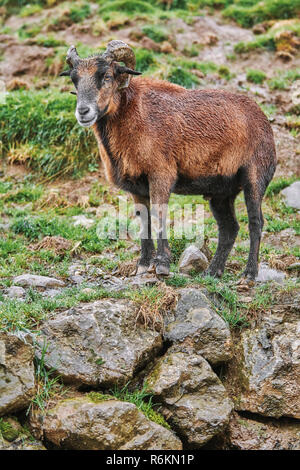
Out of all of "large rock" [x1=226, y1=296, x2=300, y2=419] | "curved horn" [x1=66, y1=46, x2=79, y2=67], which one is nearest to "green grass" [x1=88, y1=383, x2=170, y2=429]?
"large rock" [x1=226, y1=296, x2=300, y2=419]

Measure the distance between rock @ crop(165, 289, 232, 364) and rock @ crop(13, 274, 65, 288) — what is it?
75.4 inches

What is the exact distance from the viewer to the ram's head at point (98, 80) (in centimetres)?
654

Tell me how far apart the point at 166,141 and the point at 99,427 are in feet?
11.9

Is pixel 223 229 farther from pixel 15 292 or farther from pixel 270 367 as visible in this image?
pixel 15 292

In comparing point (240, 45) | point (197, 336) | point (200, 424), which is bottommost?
point (200, 424)

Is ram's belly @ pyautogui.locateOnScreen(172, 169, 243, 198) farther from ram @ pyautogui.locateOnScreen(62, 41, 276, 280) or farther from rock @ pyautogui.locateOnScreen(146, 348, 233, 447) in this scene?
rock @ pyautogui.locateOnScreen(146, 348, 233, 447)

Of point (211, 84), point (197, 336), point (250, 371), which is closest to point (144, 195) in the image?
point (197, 336)

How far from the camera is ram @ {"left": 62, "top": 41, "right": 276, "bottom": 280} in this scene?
6889 mm

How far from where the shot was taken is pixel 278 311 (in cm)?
704

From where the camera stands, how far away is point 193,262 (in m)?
8.16

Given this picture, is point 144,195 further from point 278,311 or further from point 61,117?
point 61,117

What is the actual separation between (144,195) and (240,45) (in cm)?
1046

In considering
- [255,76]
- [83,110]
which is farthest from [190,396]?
[255,76]

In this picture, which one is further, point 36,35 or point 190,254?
point 36,35
